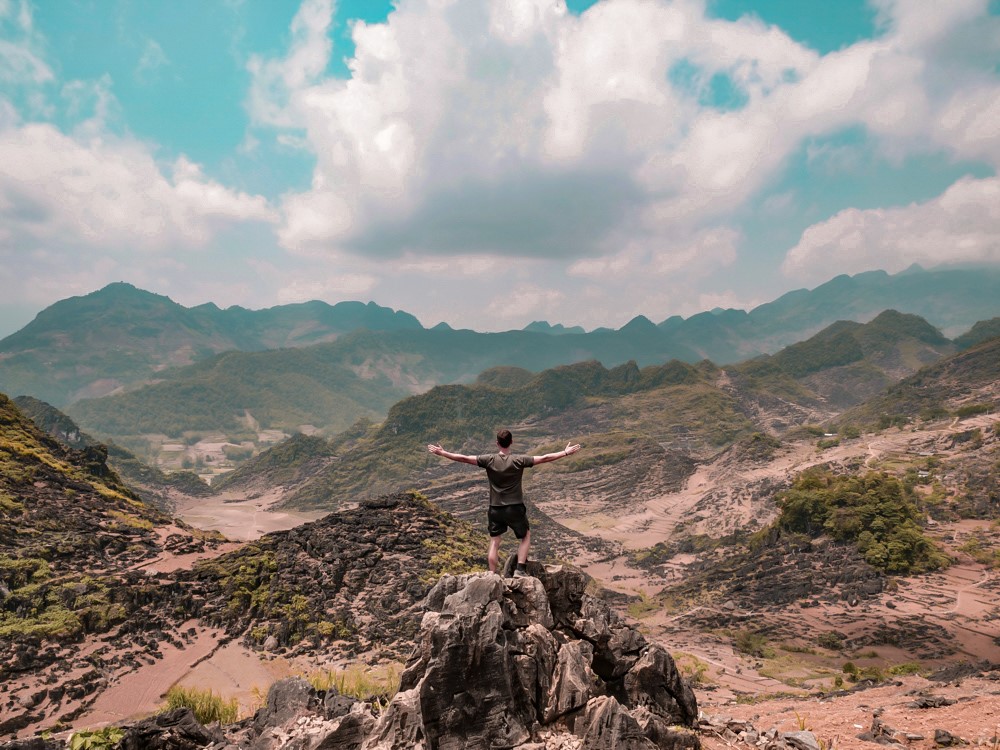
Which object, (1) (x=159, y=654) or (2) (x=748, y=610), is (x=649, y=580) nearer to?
(2) (x=748, y=610)

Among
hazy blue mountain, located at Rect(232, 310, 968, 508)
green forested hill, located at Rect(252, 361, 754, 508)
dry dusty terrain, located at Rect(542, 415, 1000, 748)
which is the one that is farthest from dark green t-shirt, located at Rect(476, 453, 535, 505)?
green forested hill, located at Rect(252, 361, 754, 508)

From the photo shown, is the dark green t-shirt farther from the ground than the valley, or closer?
farther from the ground

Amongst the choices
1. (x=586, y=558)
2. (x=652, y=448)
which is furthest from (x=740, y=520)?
(x=652, y=448)

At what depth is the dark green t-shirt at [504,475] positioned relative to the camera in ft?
30.6

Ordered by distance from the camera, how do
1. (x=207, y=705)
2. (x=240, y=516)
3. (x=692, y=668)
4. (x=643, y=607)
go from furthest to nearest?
1. (x=240, y=516)
2. (x=643, y=607)
3. (x=692, y=668)
4. (x=207, y=705)

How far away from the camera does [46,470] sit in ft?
132

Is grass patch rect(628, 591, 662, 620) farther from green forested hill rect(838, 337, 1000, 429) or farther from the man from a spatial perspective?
green forested hill rect(838, 337, 1000, 429)

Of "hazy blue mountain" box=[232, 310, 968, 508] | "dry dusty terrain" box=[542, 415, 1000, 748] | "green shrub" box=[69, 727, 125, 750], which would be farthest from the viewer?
"hazy blue mountain" box=[232, 310, 968, 508]

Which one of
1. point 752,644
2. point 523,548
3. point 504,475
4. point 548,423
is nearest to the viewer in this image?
point 504,475

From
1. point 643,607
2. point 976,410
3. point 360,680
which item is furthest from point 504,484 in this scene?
point 976,410

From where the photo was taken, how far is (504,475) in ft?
30.7

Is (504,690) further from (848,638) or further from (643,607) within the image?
(643,607)

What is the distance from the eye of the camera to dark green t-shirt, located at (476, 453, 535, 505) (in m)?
9.34

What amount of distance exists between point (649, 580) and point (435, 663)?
185 feet
